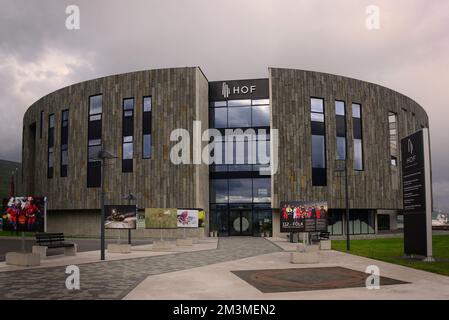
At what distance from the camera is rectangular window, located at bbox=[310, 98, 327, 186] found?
45.8 m

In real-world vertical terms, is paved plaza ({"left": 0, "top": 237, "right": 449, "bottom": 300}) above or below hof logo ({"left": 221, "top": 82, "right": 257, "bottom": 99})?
below

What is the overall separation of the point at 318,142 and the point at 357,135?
5404 mm

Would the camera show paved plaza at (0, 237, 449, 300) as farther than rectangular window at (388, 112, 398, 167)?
No

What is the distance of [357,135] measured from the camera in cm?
4884

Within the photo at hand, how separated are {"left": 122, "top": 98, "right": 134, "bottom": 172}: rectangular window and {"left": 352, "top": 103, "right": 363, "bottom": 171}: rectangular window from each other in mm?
23552

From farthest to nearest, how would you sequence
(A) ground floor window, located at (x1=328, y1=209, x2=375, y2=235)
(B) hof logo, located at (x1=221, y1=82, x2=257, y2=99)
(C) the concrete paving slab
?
(A) ground floor window, located at (x1=328, y1=209, x2=375, y2=235) < (B) hof logo, located at (x1=221, y1=82, x2=257, y2=99) < (C) the concrete paving slab

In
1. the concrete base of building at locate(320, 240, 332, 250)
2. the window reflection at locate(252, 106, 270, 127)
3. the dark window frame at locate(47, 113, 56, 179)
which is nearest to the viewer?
the concrete base of building at locate(320, 240, 332, 250)

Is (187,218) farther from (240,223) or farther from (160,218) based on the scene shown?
(240,223)

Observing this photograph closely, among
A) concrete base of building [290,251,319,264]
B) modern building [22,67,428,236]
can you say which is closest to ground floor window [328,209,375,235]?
modern building [22,67,428,236]

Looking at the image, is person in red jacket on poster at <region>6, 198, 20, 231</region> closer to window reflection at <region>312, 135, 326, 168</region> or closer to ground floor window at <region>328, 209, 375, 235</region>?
window reflection at <region>312, 135, 326, 168</region>

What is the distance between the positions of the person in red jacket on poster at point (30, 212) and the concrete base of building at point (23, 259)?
44.0 inches

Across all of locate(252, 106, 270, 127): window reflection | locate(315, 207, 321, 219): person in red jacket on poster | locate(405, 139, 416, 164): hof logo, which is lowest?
locate(315, 207, 321, 219): person in red jacket on poster
